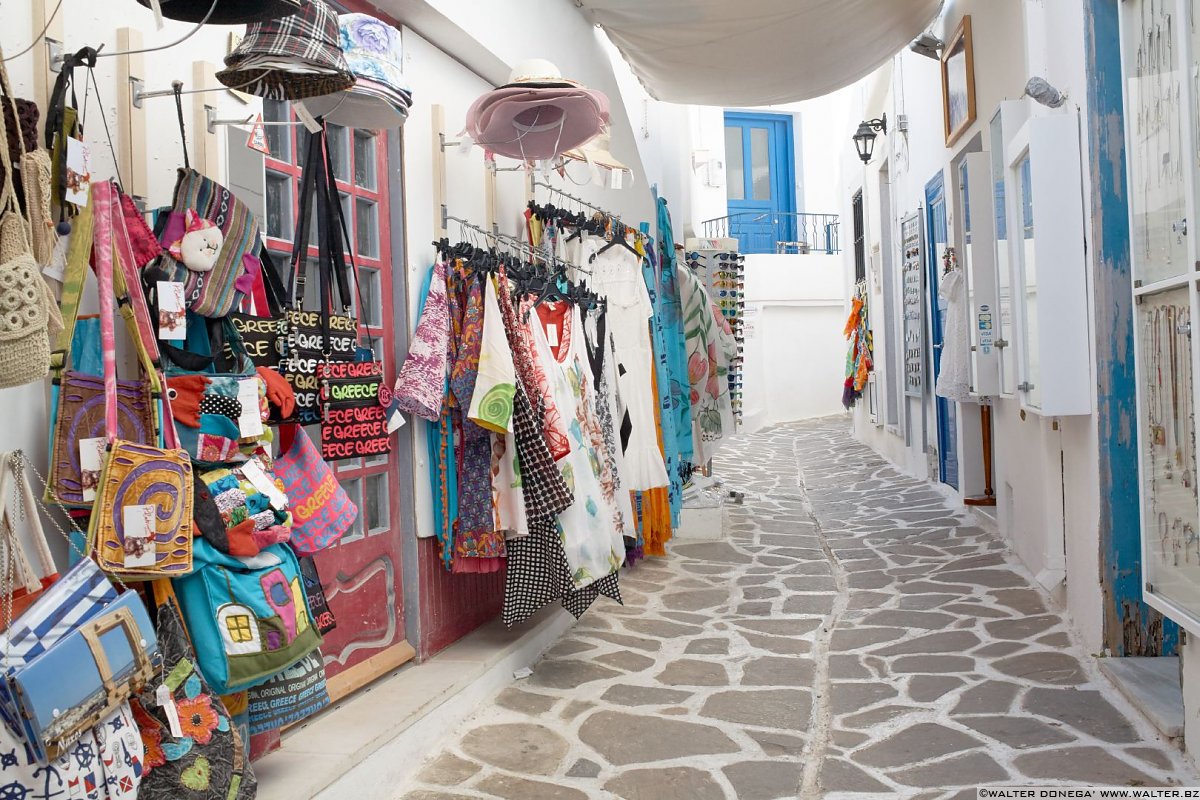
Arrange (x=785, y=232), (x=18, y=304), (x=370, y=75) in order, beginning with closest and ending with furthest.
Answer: (x=18, y=304) → (x=370, y=75) → (x=785, y=232)

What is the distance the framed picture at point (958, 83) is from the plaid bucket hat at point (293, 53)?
528 cm

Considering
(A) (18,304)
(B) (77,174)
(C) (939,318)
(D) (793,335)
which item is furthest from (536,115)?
(D) (793,335)

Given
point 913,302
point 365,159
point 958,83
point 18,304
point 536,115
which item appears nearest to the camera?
point 18,304

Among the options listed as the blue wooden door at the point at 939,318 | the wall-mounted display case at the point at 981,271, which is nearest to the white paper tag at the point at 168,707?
the wall-mounted display case at the point at 981,271

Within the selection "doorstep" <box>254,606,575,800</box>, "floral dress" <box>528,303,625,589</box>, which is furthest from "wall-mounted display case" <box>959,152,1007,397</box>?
"doorstep" <box>254,606,575,800</box>

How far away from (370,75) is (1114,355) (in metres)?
2.84

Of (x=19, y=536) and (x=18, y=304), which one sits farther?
(x=19, y=536)

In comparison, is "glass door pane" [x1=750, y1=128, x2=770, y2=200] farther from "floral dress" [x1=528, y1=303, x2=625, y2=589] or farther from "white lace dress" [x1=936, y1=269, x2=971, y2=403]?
"floral dress" [x1=528, y1=303, x2=625, y2=589]

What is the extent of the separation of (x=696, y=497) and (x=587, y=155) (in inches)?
135

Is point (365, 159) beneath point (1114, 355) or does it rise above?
above

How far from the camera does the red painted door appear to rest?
3416mm

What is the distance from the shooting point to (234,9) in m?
2.38

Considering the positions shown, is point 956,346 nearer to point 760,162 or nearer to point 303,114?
point 303,114

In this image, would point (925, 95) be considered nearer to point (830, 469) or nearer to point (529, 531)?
point (830, 469)
